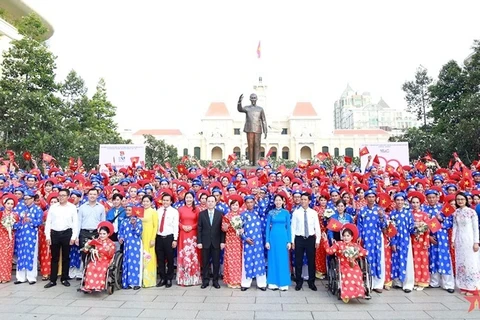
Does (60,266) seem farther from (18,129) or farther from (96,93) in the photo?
(96,93)

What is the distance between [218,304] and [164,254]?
1.28m

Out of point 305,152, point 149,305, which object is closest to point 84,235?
point 149,305

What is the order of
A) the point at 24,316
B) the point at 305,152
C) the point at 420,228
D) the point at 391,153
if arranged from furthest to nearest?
the point at 305,152, the point at 391,153, the point at 420,228, the point at 24,316

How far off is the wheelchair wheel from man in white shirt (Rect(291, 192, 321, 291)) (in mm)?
2430

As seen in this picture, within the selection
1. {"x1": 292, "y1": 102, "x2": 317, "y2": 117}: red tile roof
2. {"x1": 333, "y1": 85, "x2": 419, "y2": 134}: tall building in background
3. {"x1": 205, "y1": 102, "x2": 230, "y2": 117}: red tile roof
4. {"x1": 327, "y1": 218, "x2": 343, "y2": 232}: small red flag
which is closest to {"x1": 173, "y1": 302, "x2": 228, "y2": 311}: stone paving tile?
{"x1": 327, "y1": 218, "x2": 343, "y2": 232}: small red flag

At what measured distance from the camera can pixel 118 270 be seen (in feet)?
17.4

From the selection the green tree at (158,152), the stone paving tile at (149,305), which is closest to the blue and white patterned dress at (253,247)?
the stone paving tile at (149,305)

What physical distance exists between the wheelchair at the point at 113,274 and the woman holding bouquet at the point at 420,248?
13.4 ft

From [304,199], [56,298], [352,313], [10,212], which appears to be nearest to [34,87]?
[10,212]

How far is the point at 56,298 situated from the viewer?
15.9ft

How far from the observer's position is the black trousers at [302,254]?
5.29 meters

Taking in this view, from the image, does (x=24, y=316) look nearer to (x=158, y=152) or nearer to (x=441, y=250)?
(x=441, y=250)

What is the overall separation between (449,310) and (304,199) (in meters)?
2.12

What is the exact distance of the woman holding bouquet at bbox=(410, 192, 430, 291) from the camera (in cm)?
527
